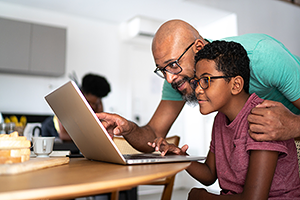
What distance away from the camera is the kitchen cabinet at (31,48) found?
149 inches

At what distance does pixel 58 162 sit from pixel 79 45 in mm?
4034

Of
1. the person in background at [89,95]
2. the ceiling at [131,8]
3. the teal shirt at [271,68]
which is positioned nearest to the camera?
the teal shirt at [271,68]

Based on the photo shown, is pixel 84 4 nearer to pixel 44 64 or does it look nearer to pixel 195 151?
pixel 44 64

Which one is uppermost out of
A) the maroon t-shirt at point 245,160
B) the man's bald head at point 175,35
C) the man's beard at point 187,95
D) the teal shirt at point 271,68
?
the man's bald head at point 175,35

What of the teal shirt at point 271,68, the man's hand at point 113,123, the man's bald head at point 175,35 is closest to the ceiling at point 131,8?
the man's bald head at point 175,35

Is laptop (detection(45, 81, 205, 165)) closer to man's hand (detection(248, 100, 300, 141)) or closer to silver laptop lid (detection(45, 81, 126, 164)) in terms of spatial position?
silver laptop lid (detection(45, 81, 126, 164))

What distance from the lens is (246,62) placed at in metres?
1.11

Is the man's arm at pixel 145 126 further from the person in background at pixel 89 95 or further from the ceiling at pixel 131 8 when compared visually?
the ceiling at pixel 131 8

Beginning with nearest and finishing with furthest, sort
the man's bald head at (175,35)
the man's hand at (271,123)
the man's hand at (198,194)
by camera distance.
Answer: the man's hand at (271,123), the man's hand at (198,194), the man's bald head at (175,35)

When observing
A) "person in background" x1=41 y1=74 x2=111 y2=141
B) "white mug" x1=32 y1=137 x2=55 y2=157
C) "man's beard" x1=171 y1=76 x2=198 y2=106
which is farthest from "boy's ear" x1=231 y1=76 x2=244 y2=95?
"person in background" x1=41 y1=74 x2=111 y2=141

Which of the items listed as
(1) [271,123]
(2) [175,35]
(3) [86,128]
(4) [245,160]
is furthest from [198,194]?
(2) [175,35]

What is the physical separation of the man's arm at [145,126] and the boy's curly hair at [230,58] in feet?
1.58

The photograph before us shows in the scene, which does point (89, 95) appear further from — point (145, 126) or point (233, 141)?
point (233, 141)

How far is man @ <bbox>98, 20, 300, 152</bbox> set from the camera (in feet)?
3.05
